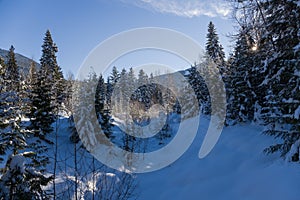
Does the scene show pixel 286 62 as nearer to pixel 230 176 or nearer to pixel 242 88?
pixel 230 176

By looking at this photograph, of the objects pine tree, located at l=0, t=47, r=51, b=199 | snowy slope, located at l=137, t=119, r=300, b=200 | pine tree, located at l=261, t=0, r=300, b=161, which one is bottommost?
snowy slope, located at l=137, t=119, r=300, b=200

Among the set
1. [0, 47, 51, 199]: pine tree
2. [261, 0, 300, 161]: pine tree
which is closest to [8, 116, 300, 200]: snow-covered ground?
[0, 47, 51, 199]: pine tree

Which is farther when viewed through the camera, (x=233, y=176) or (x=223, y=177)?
(x=223, y=177)

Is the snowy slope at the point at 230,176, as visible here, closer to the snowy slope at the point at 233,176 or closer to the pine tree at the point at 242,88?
the snowy slope at the point at 233,176

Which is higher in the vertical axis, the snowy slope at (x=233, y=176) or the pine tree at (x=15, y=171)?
the pine tree at (x=15, y=171)

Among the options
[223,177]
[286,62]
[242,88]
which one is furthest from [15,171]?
[242,88]

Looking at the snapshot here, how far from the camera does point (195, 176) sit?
504 inches

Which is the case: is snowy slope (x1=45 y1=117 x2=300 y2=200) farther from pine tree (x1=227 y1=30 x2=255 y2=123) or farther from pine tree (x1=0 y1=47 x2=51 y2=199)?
pine tree (x1=227 y1=30 x2=255 y2=123)

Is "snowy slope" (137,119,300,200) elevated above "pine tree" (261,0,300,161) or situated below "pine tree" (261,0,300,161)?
below

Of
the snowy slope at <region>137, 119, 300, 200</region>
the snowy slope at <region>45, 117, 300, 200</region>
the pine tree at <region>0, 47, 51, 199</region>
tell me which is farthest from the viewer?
the snowy slope at <region>137, 119, 300, 200</region>

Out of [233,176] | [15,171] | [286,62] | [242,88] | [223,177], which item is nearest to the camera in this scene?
[15,171]

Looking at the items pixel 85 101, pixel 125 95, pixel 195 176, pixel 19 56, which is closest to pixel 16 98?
pixel 195 176

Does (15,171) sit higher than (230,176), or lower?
higher

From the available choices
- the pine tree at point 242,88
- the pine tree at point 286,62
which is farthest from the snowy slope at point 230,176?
the pine tree at point 242,88
